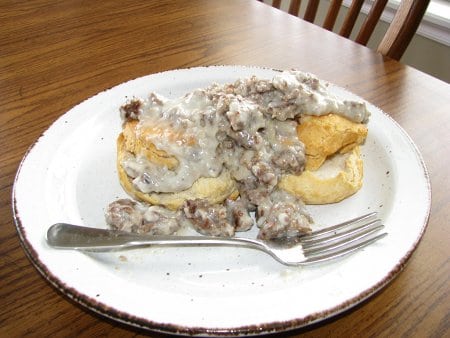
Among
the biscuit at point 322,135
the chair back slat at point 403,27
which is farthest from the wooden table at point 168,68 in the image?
the biscuit at point 322,135

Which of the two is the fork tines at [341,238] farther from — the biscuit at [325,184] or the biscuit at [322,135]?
the biscuit at [322,135]

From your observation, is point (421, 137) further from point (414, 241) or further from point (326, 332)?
point (326, 332)

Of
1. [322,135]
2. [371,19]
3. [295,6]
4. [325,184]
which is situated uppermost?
[322,135]

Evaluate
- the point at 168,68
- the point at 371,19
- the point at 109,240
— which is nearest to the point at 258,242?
the point at 109,240

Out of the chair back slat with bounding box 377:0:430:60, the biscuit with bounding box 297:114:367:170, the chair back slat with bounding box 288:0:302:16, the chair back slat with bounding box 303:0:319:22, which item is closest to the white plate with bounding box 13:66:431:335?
the biscuit with bounding box 297:114:367:170

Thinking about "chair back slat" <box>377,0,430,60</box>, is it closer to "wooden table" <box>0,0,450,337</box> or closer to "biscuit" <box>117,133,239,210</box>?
"wooden table" <box>0,0,450,337</box>

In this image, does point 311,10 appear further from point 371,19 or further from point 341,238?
point 341,238

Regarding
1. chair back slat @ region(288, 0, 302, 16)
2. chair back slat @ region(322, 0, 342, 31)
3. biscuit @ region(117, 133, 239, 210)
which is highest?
biscuit @ region(117, 133, 239, 210)
